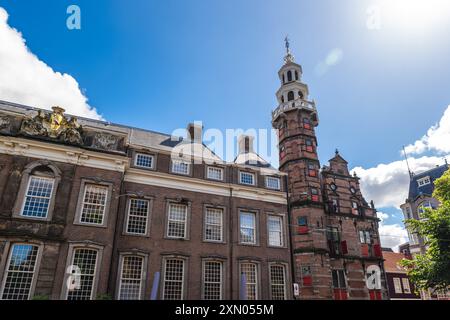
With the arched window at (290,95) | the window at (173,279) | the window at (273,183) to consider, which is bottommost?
the window at (173,279)

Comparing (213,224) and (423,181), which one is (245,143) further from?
(423,181)

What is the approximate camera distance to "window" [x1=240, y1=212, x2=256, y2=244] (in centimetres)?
2278

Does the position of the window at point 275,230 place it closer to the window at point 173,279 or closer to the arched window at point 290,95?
the window at point 173,279

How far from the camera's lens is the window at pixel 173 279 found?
19.1 m

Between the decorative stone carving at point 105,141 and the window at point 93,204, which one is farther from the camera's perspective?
the decorative stone carving at point 105,141

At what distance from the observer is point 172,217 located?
69.4 ft

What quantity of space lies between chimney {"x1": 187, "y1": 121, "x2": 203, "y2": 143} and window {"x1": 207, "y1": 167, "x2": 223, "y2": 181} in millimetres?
4799

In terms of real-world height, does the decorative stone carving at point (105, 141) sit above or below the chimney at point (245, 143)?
below

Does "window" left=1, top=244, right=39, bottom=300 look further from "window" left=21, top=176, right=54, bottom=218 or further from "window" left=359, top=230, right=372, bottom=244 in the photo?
"window" left=359, top=230, right=372, bottom=244

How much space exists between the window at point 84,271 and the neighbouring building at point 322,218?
1445 centimetres

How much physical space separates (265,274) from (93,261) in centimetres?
1181

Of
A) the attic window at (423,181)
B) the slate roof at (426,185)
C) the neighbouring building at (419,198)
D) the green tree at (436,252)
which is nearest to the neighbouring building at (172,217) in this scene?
the green tree at (436,252)
